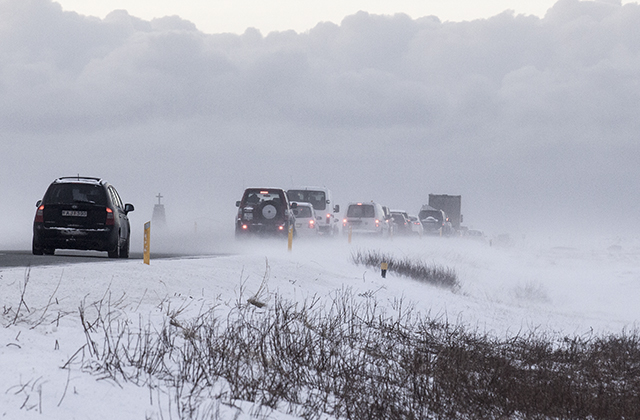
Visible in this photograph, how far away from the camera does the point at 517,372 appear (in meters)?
7.66

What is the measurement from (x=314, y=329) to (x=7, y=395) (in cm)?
421

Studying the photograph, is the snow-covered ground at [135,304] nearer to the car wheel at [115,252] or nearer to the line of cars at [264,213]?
the line of cars at [264,213]

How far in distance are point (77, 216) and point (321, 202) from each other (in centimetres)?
1934

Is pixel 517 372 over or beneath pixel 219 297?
beneath

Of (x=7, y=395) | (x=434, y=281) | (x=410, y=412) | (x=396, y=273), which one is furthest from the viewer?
(x=434, y=281)

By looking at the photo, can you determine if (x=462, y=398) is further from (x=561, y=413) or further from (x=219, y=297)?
(x=219, y=297)

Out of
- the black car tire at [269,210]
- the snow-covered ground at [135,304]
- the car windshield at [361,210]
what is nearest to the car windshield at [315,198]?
the car windshield at [361,210]

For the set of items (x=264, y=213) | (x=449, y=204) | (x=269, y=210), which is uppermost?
(x=449, y=204)

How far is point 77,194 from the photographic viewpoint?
14234mm

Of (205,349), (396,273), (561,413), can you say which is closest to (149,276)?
(205,349)

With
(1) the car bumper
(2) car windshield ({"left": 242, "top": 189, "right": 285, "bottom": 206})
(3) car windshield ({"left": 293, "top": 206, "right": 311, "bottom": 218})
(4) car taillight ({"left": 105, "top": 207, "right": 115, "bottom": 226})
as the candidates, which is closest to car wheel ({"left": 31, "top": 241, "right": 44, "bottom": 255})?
(1) the car bumper

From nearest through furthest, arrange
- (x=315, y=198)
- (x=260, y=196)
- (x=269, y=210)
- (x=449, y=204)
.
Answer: (x=269, y=210) → (x=260, y=196) → (x=315, y=198) → (x=449, y=204)

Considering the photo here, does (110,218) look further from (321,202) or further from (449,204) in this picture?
(449,204)

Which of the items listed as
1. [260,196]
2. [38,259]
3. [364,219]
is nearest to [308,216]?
[260,196]
